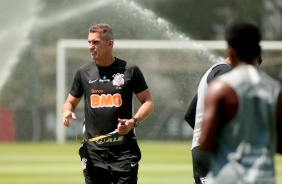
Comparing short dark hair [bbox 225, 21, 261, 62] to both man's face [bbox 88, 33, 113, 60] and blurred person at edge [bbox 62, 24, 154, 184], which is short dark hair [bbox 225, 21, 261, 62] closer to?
blurred person at edge [bbox 62, 24, 154, 184]

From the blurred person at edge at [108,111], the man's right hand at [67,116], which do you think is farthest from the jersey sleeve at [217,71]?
the man's right hand at [67,116]

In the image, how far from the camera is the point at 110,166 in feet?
28.8

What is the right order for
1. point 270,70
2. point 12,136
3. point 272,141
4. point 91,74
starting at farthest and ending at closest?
point 12,136
point 270,70
point 91,74
point 272,141

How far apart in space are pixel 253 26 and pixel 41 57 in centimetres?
2509

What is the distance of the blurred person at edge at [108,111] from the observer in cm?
877

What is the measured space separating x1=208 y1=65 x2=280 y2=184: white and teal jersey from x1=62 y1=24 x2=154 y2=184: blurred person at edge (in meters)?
3.38

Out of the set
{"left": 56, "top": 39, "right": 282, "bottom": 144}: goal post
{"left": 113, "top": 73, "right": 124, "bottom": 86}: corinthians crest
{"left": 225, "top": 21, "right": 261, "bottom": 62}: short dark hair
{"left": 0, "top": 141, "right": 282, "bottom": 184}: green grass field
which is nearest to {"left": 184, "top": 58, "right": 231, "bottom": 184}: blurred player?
{"left": 113, "top": 73, "right": 124, "bottom": 86}: corinthians crest

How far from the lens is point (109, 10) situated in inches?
1073

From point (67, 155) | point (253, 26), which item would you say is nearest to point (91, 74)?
point (253, 26)

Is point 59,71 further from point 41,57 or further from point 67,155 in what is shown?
point 67,155

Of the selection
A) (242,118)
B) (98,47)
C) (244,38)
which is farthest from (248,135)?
(98,47)

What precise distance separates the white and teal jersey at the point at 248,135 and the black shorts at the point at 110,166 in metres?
3.47

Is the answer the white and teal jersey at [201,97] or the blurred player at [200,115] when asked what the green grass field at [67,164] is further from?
the white and teal jersey at [201,97]

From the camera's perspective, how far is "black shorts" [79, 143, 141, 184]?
8.76 m
